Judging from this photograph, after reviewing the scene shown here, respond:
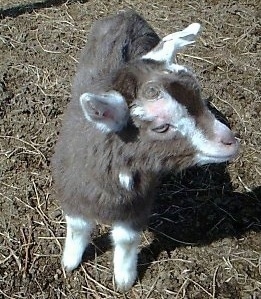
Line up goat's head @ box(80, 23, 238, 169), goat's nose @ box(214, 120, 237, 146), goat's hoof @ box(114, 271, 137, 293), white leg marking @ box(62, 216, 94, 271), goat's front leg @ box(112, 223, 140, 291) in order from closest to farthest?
goat's head @ box(80, 23, 238, 169), goat's nose @ box(214, 120, 237, 146), goat's front leg @ box(112, 223, 140, 291), white leg marking @ box(62, 216, 94, 271), goat's hoof @ box(114, 271, 137, 293)

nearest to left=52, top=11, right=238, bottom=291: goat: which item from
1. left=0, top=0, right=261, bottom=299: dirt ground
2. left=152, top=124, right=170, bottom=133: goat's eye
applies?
left=152, top=124, right=170, bottom=133: goat's eye

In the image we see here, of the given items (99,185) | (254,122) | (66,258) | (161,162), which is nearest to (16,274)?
(66,258)

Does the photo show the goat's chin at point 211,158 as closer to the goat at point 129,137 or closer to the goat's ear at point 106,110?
the goat at point 129,137

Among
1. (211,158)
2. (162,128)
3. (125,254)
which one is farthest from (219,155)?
(125,254)

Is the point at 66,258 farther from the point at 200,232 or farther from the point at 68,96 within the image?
the point at 68,96

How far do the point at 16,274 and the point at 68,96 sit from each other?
1572 millimetres

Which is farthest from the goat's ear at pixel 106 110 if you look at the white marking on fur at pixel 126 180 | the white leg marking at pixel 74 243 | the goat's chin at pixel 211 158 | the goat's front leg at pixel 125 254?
the white leg marking at pixel 74 243

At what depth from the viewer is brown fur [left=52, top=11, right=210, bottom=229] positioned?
310 cm

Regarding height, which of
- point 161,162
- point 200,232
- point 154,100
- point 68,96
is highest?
point 154,100

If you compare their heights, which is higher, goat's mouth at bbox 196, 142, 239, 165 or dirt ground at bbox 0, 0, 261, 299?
goat's mouth at bbox 196, 142, 239, 165

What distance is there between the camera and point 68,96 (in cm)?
516

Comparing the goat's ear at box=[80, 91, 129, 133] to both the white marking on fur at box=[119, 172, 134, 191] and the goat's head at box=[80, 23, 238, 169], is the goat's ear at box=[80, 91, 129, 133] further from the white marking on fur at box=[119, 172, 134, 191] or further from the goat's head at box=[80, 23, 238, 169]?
the white marking on fur at box=[119, 172, 134, 191]

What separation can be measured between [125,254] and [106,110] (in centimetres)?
133

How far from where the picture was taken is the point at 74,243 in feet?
13.5
